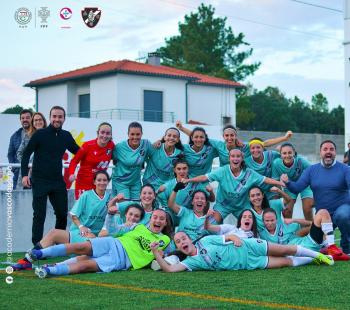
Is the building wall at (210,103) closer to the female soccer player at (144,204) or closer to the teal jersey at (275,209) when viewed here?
the teal jersey at (275,209)

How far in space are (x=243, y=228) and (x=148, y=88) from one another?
3256 centimetres

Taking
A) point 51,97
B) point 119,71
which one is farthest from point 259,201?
point 51,97

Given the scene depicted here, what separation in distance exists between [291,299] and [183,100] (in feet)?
120

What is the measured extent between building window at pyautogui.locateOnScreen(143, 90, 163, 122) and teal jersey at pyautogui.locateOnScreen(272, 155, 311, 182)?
29.7 m

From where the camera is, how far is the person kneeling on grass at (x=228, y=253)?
7.87 metres

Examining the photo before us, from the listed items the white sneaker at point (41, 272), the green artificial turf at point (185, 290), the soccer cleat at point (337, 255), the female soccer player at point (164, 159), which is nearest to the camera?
the green artificial turf at point (185, 290)

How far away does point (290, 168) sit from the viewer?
33.6ft

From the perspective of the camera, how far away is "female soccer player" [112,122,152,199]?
9766 millimetres

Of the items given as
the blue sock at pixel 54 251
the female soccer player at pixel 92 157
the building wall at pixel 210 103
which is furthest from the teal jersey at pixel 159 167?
the building wall at pixel 210 103

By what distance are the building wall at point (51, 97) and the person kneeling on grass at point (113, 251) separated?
33.6 m

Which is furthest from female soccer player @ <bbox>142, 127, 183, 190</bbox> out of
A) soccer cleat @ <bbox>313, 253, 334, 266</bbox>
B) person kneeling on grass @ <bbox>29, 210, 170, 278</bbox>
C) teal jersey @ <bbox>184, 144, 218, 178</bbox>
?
soccer cleat @ <bbox>313, 253, 334, 266</bbox>

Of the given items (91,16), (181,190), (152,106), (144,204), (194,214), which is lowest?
(194,214)

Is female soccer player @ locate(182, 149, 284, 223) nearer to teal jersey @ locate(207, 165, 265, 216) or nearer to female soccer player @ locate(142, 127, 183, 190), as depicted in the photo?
teal jersey @ locate(207, 165, 265, 216)

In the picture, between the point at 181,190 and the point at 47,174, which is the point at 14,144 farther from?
the point at 181,190
